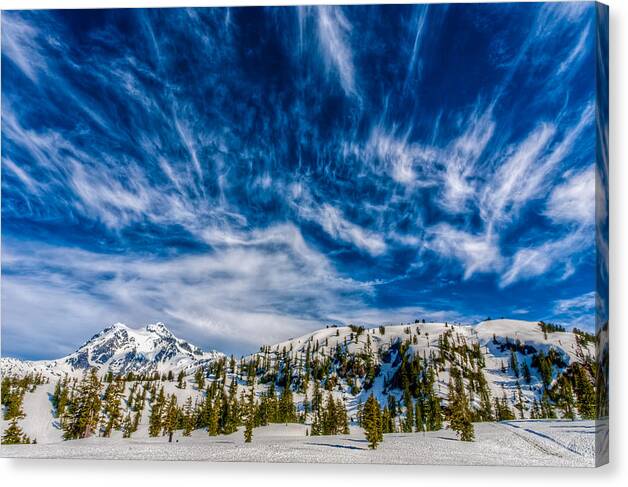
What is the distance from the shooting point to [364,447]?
17.1 meters

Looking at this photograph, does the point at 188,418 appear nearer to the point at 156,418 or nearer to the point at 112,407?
the point at 156,418

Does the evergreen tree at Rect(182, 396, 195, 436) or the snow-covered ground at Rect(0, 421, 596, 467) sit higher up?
the evergreen tree at Rect(182, 396, 195, 436)

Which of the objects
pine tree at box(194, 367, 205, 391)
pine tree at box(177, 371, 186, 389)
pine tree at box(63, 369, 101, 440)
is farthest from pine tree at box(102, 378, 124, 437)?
pine tree at box(194, 367, 205, 391)

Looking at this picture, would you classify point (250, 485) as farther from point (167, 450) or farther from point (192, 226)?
point (192, 226)

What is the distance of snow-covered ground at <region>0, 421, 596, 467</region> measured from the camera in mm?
15367

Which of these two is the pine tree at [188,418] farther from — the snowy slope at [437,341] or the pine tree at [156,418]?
the snowy slope at [437,341]

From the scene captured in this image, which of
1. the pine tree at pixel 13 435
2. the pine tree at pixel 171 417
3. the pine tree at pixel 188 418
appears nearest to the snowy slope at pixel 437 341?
the pine tree at pixel 188 418

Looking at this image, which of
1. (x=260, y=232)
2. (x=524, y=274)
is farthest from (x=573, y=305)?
(x=260, y=232)

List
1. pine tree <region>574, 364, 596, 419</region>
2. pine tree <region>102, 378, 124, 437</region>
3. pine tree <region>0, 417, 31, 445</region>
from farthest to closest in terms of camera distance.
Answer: pine tree <region>102, 378, 124, 437</region> < pine tree <region>0, 417, 31, 445</region> < pine tree <region>574, 364, 596, 419</region>

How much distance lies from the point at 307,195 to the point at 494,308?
338 inches

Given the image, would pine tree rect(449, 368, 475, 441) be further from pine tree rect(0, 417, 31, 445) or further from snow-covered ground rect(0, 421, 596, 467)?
pine tree rect(0, 417, 31, 445)

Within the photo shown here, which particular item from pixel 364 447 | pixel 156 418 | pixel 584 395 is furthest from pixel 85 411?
pixel 584 395

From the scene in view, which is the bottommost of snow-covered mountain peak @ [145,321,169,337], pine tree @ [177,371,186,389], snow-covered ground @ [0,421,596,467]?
snow-covered ground @ [0,421,596,467]

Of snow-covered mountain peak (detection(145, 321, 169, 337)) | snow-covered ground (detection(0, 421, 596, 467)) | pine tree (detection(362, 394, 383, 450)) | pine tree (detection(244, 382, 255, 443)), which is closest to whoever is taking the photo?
snow-covered ground (detection(0, 421, 596, 467))
